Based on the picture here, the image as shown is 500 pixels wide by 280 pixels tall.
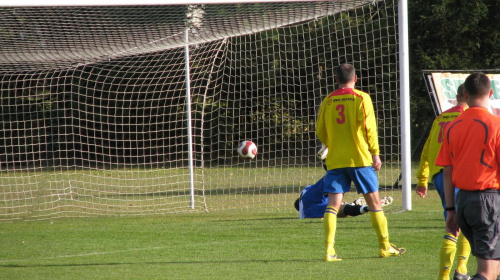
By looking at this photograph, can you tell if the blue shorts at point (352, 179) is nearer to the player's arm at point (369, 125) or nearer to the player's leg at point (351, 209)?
the player's arm at point (369, 125)

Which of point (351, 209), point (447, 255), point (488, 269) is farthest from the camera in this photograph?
point (351, 209)

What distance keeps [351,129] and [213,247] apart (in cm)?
225

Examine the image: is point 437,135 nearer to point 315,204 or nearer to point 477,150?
point 477,150

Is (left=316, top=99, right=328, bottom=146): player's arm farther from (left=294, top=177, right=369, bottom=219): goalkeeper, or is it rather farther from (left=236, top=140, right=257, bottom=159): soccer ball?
(left=236, top=140, right=257, bottom=159): soccer ball

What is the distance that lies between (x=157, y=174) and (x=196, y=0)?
11.6 m

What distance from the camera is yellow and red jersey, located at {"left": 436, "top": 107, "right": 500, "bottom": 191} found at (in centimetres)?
388

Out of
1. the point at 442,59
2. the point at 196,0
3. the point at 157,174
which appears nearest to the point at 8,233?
the point at 196,0

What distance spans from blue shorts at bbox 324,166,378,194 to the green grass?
0.70 m

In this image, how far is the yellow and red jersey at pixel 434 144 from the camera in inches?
223

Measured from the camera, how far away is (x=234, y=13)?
9.36 metres

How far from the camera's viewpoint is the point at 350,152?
626 cm

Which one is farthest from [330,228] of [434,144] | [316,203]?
[316,203]

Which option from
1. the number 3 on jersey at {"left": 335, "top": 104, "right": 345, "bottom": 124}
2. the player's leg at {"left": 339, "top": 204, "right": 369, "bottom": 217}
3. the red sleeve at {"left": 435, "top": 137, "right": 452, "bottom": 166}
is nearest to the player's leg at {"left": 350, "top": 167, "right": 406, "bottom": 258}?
the number 3 on jersey at {"left": 335, "top": 104, "right": 345, "bottom": 124}

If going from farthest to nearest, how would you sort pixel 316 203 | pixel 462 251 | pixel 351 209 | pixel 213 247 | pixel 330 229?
1. pixel 316 203
2. pixel 351 209
3. pixel 213 247
4. pixel 330 229
5. pixel 462 251
